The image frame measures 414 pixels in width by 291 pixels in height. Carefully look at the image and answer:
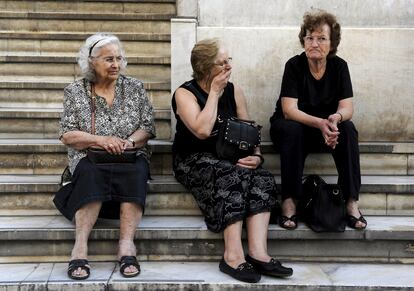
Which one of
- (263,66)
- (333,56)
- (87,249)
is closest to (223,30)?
(263,66)

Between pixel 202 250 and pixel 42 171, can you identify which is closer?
pixel 202 250

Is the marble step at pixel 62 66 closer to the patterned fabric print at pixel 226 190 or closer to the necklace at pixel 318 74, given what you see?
the necklace at pixel 318 74

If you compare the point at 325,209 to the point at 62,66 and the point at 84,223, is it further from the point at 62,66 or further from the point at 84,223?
the point at 62,66

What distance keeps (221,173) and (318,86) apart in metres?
1.06

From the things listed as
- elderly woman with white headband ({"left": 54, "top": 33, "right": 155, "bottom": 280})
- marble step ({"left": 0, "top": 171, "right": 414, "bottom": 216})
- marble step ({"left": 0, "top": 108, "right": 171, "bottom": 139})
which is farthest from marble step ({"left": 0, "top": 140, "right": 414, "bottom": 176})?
elderly woman with white headband ({"left": 54, "top": 33, "right": 155, "bottom": 280})

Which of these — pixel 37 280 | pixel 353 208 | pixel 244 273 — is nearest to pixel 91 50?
pixel 37 280

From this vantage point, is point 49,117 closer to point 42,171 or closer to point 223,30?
point 42,171

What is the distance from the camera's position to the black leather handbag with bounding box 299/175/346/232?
379 centimetres

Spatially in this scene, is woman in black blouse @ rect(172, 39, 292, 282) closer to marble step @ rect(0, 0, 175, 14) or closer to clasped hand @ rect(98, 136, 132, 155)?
clasped hand @ rect(98, 136, 132, 155)

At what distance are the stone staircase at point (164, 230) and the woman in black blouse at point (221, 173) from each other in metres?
0.13

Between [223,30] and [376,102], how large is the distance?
1.42 metres

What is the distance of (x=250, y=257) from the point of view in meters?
3.66

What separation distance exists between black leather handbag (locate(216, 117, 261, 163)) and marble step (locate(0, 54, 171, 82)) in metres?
1.80

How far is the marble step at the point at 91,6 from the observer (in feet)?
21.7
